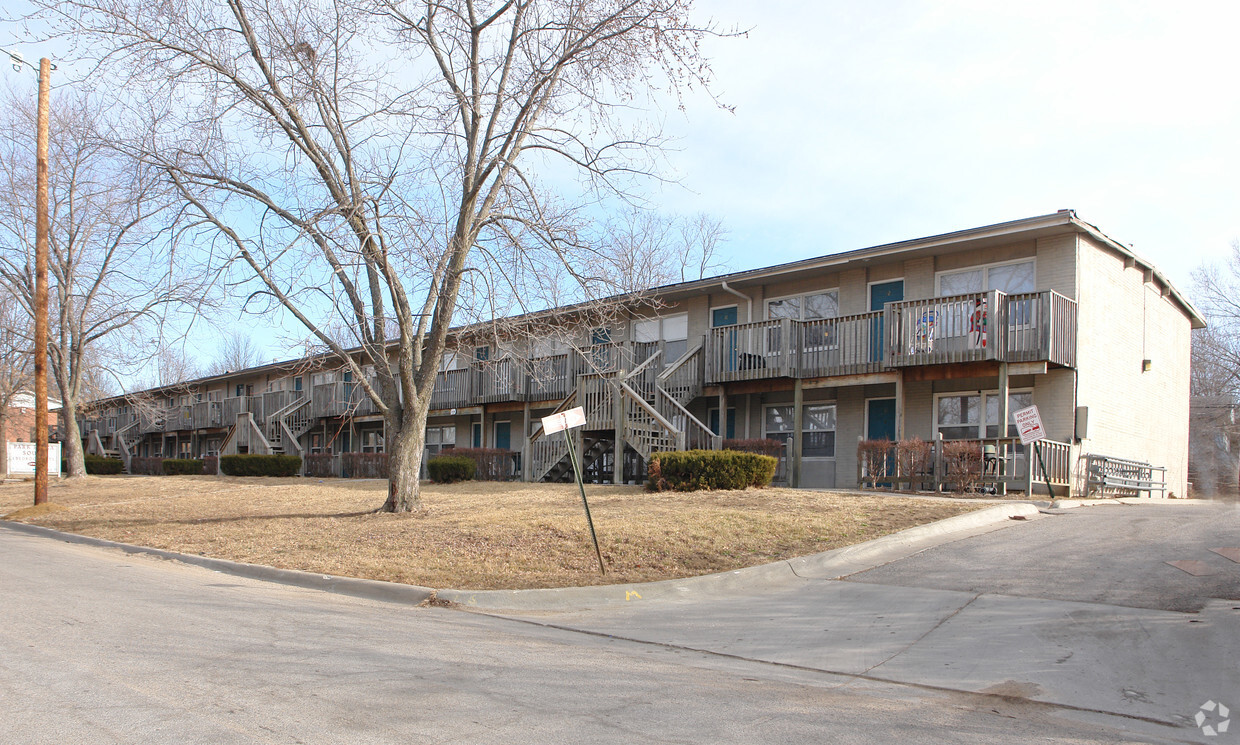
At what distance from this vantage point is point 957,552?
405 inches

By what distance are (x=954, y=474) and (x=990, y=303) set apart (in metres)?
3.36

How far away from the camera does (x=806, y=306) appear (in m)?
21.9

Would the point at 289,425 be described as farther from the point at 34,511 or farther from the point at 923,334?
the point at 923,334

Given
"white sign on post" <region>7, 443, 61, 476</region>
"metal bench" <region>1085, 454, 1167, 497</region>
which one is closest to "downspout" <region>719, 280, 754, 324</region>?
"metal bench" <region>1085, 454, 1167, 497</region>

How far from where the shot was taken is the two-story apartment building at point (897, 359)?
16703 mm

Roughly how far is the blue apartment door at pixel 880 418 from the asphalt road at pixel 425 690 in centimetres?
1285

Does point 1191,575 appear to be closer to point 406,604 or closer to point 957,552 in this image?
point 957,552

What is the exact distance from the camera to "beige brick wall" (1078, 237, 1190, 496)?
59.3 ft

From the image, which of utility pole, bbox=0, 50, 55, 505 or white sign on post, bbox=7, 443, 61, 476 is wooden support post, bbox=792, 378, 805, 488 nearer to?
utility pole, bbox=0, 50, 55, 505

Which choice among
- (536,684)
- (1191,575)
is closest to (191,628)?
(536,684)

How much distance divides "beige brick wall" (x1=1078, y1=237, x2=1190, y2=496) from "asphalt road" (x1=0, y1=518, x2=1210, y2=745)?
13.0m

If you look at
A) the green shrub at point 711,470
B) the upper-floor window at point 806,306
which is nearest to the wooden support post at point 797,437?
the upper-floor window at point 806,306

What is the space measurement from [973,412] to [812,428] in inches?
158

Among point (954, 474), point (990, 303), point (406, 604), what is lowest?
point (406, 604)
